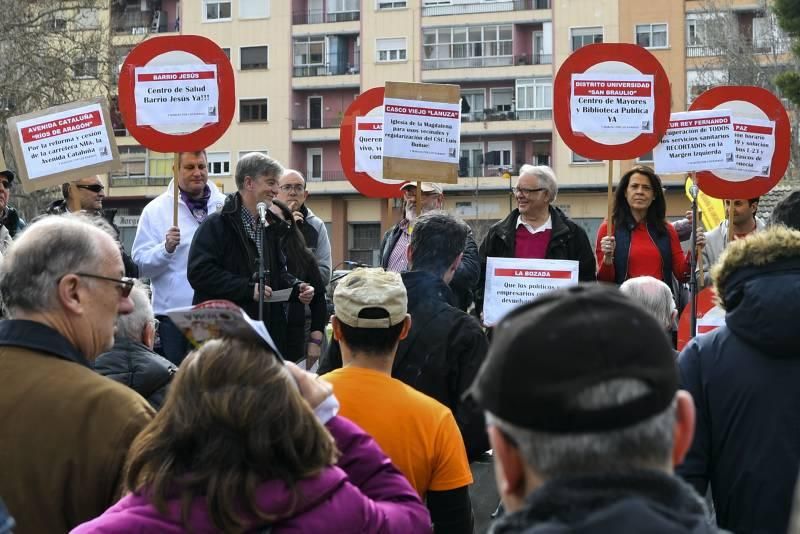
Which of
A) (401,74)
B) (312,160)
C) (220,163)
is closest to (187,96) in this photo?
(401,74)

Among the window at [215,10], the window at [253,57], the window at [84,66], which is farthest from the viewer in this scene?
the window at [215,10]

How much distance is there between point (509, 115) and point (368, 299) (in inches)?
2122

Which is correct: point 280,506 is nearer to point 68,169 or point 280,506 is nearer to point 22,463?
point 22,463

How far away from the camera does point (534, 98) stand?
5678cm

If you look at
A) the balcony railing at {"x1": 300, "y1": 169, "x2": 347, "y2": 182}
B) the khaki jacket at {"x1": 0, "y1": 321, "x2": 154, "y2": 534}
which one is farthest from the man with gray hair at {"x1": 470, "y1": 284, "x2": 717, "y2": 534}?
the balcony railing at {"x1": 300, "y1": 169, "x2": 347, "y2": 182}

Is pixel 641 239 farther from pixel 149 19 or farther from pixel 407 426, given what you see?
pixel 149 19

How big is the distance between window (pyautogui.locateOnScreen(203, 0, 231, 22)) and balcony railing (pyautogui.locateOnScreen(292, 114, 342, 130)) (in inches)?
261

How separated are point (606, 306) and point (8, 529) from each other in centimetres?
121

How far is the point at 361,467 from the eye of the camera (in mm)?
2977

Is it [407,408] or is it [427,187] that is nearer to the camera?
[407,408]

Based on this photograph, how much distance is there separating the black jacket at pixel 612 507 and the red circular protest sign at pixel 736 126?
727 cm

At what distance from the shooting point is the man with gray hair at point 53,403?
3.08 meters

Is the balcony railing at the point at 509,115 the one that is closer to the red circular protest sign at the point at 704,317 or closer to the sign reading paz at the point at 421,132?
the sign reading paz at the point at 421,132

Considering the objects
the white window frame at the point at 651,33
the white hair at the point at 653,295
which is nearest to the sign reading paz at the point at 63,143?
the white hair at the point at 653,295
